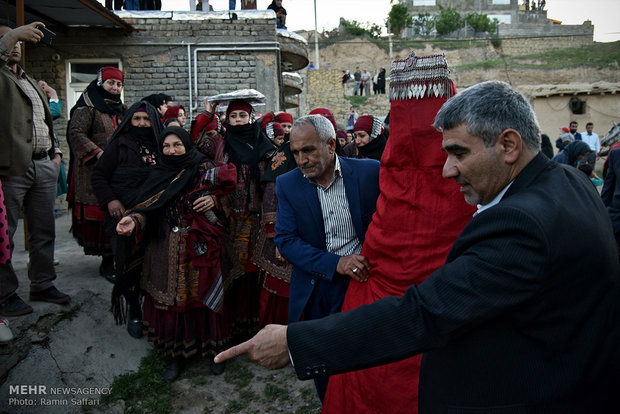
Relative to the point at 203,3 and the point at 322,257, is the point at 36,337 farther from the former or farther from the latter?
the point at 203,3

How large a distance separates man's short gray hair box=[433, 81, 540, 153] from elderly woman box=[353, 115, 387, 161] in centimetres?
382

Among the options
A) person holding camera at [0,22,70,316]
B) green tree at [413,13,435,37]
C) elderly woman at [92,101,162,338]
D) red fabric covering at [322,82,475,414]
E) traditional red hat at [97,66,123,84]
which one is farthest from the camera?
green tree at [413,13,435,37]

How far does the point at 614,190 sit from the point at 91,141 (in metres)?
4.70

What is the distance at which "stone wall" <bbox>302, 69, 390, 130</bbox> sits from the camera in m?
27.7

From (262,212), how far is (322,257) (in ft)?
5.46

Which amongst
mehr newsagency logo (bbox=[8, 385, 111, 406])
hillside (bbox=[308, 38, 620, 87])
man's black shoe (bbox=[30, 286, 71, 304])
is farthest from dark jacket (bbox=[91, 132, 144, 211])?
hillside (bbox=[308, 38, 620, 87])

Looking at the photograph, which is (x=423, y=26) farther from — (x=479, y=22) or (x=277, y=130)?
(x=277, y=130)

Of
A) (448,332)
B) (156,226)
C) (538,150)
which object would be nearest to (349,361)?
(448,332)

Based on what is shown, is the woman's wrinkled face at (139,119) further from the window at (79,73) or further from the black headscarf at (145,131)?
the window at (79,73)

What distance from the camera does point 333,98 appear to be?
2820cm

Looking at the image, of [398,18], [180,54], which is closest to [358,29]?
[398,18]

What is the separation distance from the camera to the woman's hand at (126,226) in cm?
330

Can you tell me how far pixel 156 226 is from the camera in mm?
3600

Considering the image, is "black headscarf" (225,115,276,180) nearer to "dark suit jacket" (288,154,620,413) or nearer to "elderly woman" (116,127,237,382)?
"elderly woman" (116,127,237,382)
